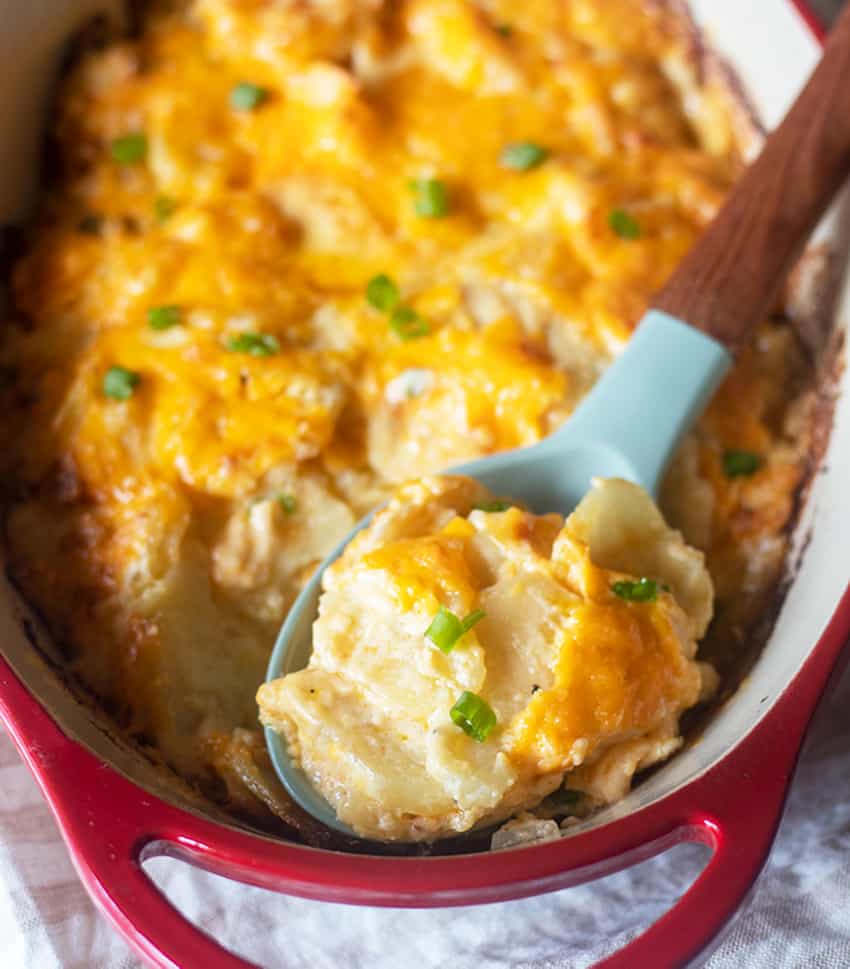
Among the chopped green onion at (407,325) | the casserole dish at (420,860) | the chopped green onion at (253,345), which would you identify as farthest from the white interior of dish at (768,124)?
the chopped green onion at (407,325)

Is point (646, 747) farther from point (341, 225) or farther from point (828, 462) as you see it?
point (341, 225)

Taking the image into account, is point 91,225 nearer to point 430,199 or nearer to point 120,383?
point 120,383

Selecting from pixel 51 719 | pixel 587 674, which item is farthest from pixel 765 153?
pixel 51 719

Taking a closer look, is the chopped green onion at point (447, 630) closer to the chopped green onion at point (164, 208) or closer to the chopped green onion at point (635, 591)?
the chopped green onion at point (635, 591)

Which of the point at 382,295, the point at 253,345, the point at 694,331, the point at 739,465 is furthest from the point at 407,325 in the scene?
the point at 739,465

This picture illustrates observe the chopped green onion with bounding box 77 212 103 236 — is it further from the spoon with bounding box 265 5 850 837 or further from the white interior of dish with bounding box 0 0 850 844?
the spoon with bounding box 265 5 850 837
